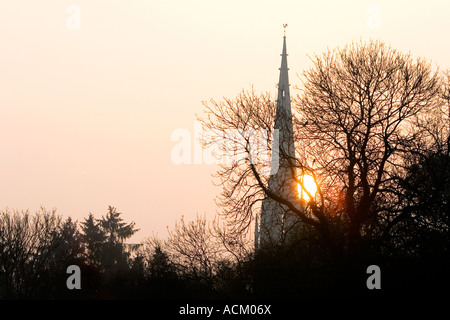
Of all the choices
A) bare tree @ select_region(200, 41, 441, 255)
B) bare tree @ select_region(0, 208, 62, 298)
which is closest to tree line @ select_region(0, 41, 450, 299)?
bare tree @ select_region(200, 41, 441, 255)

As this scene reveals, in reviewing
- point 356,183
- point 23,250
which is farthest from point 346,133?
point 23,250

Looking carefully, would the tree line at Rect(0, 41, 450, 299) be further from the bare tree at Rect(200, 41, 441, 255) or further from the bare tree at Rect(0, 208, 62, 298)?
the bare tree at Rect(0, 208, 62, 298)

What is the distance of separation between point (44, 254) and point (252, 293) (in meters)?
36.0

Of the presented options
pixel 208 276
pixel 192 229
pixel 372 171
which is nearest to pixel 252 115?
pixel 372 171

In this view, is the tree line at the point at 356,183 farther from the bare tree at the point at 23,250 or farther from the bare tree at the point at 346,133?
the bare tree at the point at 23,250

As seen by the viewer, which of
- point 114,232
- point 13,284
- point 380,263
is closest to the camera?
point 380,263

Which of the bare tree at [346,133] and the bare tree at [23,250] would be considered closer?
the bare tree at [346,133]

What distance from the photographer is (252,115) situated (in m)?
37.2

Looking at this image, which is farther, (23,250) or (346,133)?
(23,250)

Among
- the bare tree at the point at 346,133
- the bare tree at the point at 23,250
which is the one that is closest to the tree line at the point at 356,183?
the bare tree at the point at 346,133

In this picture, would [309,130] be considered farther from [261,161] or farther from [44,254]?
[44,254]

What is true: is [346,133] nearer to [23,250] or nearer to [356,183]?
[356,183]

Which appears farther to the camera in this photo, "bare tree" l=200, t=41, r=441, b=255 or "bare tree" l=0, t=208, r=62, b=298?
"bare tree" l=0, t=208, r=62, b=298

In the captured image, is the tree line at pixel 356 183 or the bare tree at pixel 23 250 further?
the bare tree at pixel 23 250
